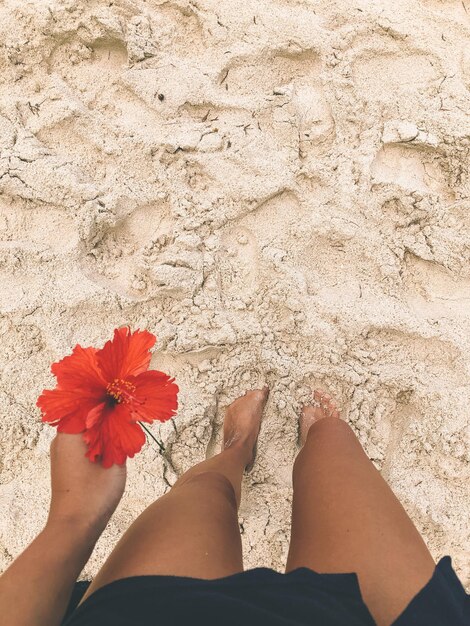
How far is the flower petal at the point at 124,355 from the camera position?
1.12 m

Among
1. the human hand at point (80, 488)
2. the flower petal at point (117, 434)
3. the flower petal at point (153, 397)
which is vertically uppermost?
the flower petal at point (153, 397)

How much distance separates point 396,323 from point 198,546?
1010mm

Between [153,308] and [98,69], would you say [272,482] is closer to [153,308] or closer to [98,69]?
[153,308]

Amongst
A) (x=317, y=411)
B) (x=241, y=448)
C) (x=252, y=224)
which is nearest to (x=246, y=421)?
(x=241, y=448)

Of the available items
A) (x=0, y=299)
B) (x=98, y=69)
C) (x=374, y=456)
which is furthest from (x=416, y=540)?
(x=98, y=69)

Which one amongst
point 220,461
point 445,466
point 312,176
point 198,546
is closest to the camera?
point 198,546

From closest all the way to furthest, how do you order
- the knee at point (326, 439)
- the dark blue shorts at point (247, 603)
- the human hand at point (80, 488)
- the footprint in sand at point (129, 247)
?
the dark blue shorts at point (247, 603)
the human hand at point (80, 488)
the knee at point (326, 439)
the footprint in sand at point (129, 247)

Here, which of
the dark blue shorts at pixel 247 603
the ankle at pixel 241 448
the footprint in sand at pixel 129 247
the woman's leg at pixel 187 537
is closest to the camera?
the dark blue shorts at pixel 247 603

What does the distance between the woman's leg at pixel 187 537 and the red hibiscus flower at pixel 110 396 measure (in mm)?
178

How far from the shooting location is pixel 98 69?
1.84 metres

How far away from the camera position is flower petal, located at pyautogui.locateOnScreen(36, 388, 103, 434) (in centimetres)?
107

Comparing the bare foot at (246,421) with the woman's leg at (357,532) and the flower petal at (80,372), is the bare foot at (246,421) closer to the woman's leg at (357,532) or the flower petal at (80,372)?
the woman's leg at (357,532)

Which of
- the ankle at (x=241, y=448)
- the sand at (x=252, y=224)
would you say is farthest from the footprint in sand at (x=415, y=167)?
the ankle at (x=241, y=448)

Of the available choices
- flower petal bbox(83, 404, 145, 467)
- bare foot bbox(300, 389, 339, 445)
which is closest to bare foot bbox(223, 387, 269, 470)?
bare foot bbox(300, 389, 339, 445)
